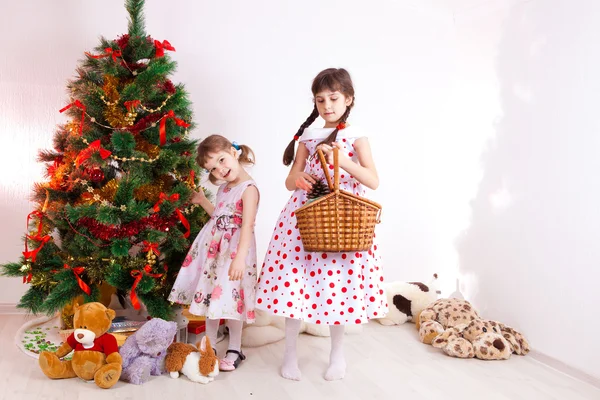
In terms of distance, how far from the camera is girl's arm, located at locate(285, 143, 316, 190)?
212 cm

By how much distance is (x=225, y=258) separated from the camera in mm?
2275

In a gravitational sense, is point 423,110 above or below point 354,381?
above

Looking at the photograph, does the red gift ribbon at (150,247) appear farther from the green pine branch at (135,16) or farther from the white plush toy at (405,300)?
the white plush toy at (405,300)

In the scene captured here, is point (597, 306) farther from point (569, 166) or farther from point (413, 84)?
point (413, 84)

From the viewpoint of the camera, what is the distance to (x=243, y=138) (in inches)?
122

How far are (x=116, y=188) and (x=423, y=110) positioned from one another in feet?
6.28

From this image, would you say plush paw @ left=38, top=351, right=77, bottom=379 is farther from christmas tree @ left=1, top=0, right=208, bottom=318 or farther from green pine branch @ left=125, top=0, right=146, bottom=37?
green pine branch @ left=125, top=0, right=146, bottom=37

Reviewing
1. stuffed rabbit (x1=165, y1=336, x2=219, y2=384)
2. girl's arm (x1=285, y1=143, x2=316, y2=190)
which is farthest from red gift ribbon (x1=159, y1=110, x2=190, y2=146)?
stuffed rabbit (x1=165, y1=336, x2=219, y2=384)

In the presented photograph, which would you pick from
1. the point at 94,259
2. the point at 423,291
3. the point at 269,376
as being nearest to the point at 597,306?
the point at 423,291

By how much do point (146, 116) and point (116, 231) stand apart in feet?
1.57

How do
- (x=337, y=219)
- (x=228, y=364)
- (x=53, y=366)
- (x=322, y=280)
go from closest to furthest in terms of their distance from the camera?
(x=337, y=219)
(x=53, y=366)
(x=322, y=280)
(x=228, y=364)

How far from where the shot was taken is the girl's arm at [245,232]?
2186mm

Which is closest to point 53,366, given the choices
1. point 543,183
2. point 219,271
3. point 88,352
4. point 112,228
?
point 88,352

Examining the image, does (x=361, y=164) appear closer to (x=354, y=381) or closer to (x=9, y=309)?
(x=354, y=381)
